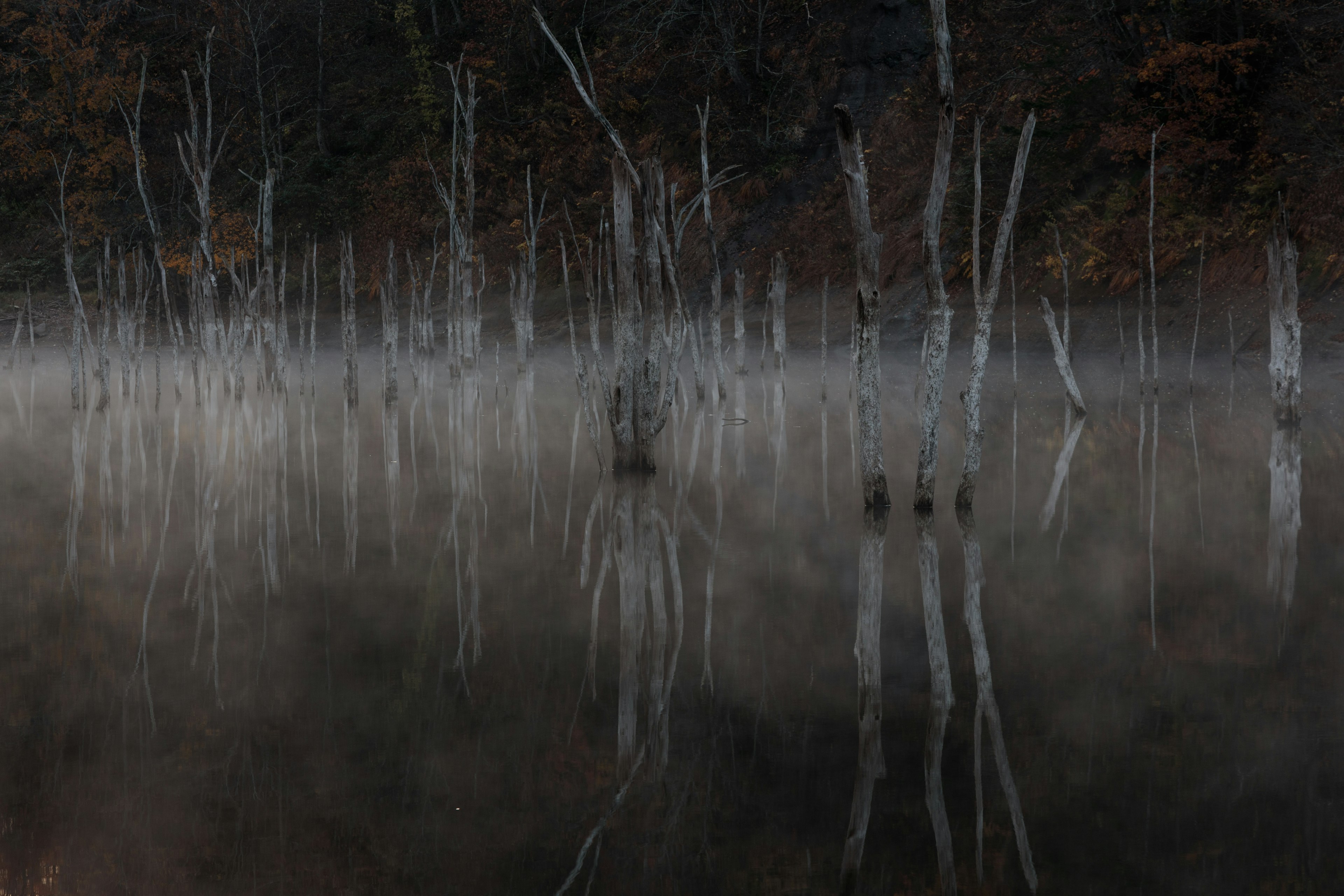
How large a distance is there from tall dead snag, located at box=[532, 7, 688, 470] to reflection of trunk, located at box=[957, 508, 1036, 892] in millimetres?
3949

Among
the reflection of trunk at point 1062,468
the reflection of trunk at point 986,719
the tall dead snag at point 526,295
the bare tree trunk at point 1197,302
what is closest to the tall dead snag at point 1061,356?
the reflection of trunk at point 1062,468

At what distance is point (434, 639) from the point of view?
21.3 feet

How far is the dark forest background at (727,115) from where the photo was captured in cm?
2461

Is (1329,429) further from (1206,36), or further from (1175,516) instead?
(1206,36)

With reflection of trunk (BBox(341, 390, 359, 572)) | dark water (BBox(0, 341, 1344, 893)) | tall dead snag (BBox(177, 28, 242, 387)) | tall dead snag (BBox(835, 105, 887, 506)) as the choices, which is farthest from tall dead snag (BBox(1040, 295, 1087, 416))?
tall dead snag (BBox(177, 28, 242, 387))

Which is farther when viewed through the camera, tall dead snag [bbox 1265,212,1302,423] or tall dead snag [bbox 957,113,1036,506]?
tall dead snag [bbox 1265,212,1302,423]

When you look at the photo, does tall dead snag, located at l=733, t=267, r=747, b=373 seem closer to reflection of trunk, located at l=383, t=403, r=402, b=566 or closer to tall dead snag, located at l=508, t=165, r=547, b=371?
tall dead snag, located at l=508, t=165, r=547, b=371

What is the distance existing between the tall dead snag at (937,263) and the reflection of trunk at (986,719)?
1.15 m

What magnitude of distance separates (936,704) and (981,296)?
16.4 feet

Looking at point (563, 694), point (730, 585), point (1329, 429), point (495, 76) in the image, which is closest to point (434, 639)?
point (563, 694)

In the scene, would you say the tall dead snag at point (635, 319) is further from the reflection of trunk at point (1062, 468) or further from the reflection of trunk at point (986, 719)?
the reflection of trunk at point (986, 719)

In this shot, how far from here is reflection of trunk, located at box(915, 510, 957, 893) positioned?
4.02 metres

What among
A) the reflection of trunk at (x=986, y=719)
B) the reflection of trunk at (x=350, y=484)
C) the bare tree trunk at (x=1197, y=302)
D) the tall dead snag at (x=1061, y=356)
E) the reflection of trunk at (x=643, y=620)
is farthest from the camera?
the bare tree trunk at (x=1197, y=302)

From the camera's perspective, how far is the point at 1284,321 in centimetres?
1571
